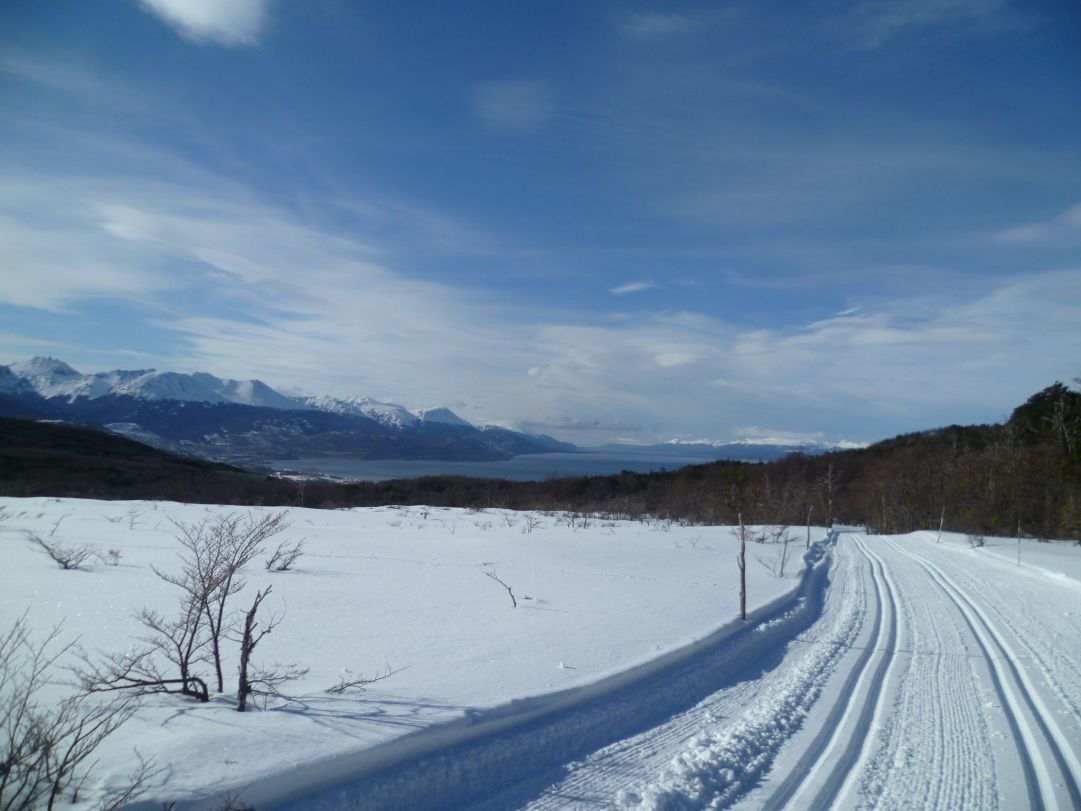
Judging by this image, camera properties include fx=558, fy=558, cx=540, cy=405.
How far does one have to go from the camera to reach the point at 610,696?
18.3 feet

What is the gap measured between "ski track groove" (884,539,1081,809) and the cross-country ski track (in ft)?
0.06

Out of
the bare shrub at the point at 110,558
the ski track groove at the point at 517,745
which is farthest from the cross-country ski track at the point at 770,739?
the bare shrub at the point at 110,558

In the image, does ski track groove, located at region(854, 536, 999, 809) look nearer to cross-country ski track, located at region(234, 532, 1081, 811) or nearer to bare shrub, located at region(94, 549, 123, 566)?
cross-country ski track, located at region(234, 532, 1081, 811)

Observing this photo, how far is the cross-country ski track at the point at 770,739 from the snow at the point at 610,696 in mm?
22

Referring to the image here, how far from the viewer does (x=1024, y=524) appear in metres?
36.9

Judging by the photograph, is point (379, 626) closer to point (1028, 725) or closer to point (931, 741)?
point (931, 741)

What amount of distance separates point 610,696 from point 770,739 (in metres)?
1.51

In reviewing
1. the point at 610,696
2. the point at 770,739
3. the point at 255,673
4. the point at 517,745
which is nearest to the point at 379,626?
the point at 255,673

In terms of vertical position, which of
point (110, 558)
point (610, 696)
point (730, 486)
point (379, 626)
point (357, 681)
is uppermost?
A: point (730, 486)

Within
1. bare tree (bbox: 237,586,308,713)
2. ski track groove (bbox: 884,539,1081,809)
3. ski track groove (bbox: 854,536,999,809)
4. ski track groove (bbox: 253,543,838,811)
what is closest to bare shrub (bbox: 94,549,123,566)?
bare tree (bbox: 237,586,308,713)

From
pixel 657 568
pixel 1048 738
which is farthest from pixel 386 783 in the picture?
pixel 657 568

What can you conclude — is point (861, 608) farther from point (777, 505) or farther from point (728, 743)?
point (777, 505)

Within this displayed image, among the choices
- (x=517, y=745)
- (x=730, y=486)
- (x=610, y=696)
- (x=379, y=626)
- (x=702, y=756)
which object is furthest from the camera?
(x=730, y=486)

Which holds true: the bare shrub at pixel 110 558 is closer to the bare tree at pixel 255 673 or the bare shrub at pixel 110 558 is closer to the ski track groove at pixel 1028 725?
the bare tree at pixel 255 673
